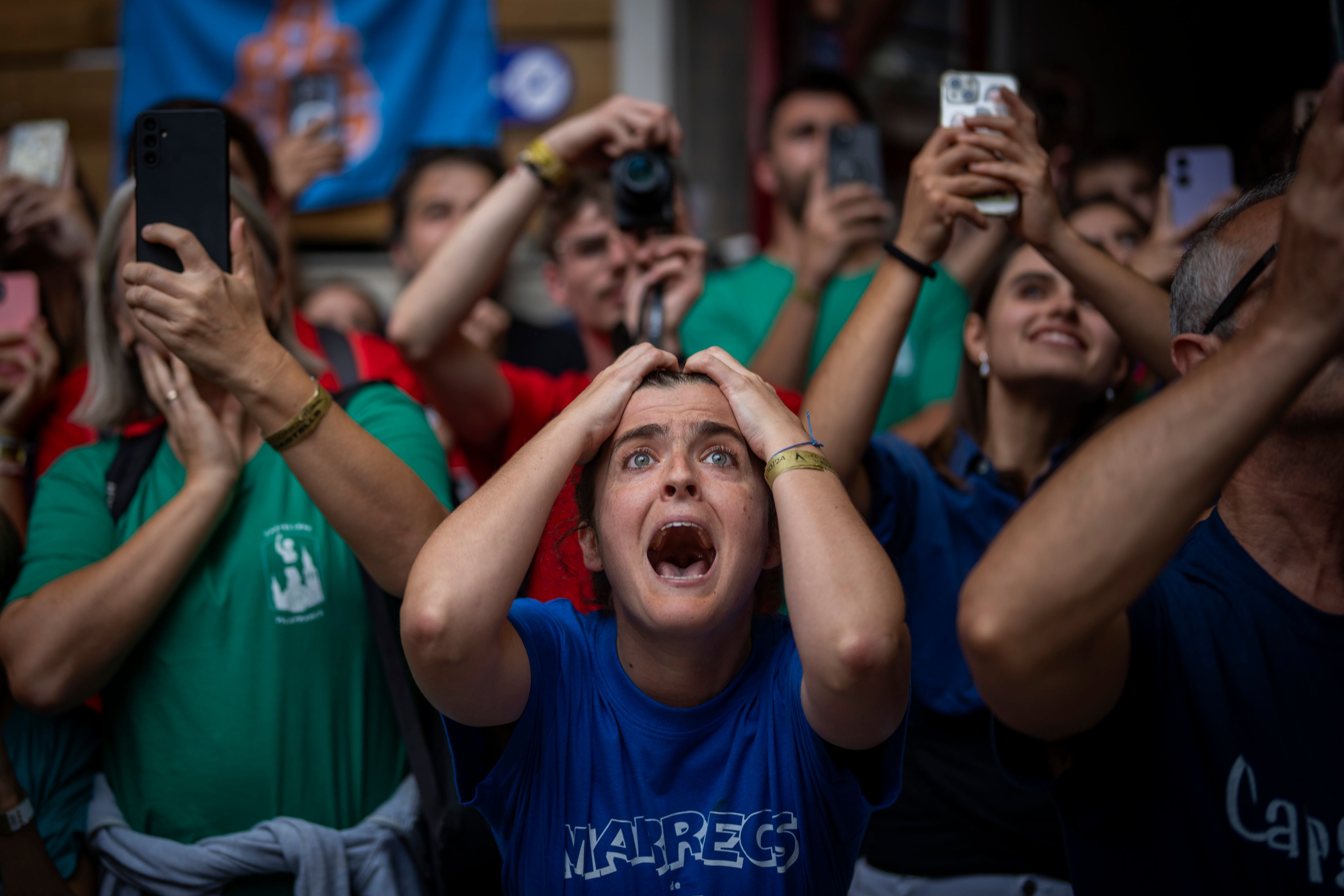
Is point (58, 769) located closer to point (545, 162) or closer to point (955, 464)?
point (545, 162)

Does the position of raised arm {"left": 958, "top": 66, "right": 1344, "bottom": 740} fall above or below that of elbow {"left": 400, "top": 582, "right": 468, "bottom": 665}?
above

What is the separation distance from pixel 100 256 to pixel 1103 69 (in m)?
4.64

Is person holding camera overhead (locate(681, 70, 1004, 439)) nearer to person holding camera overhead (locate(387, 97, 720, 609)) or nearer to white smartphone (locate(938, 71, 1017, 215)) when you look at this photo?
person holding camera overhead (locate(387, 97, 720, 609))

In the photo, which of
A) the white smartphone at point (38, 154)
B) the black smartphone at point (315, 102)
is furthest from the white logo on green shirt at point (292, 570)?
the black smartphone at point (315, 102)

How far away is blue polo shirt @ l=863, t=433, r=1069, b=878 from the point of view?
1963mm

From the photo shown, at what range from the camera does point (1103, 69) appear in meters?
5.08

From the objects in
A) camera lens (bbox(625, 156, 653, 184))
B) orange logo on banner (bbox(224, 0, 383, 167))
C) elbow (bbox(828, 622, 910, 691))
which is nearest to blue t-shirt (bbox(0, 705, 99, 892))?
elbow (bbox(828, 622, 910, 691))

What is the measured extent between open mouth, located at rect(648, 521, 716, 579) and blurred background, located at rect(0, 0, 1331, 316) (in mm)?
2387

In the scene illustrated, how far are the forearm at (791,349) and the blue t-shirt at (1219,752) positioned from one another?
111 cm

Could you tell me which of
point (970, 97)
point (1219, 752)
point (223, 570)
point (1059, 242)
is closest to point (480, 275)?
point (223, 570)

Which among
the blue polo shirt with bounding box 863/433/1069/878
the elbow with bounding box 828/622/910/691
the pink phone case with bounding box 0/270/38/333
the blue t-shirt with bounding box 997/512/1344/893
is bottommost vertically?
the blue polo shirt with bounding box 863/433/1069/878

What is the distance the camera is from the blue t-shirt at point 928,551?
1964 mm

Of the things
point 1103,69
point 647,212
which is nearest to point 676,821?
point 647,212

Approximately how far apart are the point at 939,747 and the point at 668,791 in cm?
77
